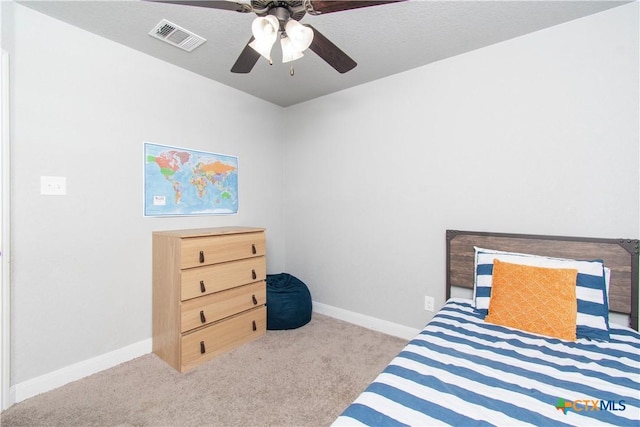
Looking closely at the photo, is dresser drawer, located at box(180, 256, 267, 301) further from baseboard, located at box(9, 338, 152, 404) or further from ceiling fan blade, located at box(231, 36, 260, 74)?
ceiling fan blade, located at box(231, 36, 260, 74)

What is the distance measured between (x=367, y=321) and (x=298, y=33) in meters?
2.45

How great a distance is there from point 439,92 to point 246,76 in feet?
5.59

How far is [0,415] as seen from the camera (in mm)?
1569

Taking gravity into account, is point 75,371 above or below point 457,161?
below

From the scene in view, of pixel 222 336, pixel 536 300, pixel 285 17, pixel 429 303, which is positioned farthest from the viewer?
pixel 429 303

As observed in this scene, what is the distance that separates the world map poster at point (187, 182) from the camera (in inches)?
91.0

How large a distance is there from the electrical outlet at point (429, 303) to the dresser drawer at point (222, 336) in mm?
1429

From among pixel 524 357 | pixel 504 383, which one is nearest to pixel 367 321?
pixel 524 357

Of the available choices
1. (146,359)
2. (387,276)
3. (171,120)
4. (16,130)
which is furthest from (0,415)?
(387,276)

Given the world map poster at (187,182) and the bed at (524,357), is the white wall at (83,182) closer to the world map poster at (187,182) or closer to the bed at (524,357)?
the world map poster at (187,182)

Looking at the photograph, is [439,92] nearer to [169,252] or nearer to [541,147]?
[541,147]

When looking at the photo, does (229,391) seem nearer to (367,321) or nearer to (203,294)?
(203,294)

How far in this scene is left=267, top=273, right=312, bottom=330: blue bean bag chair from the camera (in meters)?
Answer: 2.66

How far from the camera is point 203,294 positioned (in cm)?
214
